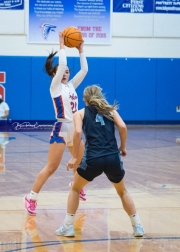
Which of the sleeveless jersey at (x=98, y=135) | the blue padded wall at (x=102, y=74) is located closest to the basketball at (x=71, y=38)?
the sleeveless jersey at (x=98, y=135)

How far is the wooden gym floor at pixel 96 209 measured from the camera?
18.2 feet

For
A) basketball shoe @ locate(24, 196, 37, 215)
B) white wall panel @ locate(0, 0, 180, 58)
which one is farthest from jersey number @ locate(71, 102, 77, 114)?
white wall panel @ locate(0, 0, 180, 58)

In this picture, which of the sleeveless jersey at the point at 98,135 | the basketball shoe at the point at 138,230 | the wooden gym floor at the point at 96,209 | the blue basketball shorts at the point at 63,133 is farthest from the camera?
the blue basketball shorts at the point at 63,133

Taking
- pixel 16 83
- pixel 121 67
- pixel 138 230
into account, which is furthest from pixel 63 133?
pixel 121 67

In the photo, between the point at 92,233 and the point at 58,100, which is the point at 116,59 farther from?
the point at 92,233

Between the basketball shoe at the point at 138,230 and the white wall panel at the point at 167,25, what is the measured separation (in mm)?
15673

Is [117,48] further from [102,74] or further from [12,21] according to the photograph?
[12,21]

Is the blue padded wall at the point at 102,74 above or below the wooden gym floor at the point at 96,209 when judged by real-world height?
above

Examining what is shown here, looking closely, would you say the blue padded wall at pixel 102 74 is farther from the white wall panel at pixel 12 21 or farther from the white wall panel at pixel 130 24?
the white wall panel at pixel 12 21

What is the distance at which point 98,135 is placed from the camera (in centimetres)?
570

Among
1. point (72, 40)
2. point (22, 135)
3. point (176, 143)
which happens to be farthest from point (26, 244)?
point (22, 135)

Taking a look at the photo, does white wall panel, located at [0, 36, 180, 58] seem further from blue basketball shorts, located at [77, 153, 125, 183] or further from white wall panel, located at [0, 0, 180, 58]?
blue basketball shorts, located at [77, 153, 125, 183]

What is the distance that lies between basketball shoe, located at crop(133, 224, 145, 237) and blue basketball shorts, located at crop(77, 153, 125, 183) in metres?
0.50

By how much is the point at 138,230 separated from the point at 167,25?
51.9 feet
